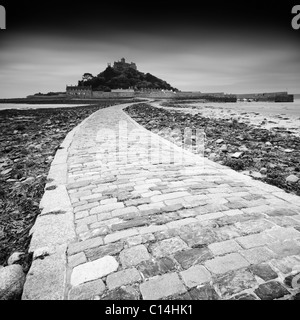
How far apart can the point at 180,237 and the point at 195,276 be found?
528 millimetres

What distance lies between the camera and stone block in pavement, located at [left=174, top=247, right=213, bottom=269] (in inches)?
74.0

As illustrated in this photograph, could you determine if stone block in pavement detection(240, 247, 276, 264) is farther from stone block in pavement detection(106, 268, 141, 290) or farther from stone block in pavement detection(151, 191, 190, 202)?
stone block in pavement detection(151, 191, 190, 202)

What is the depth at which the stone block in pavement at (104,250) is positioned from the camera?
1.99 m

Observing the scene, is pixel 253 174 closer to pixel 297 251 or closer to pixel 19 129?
pixel 297 251

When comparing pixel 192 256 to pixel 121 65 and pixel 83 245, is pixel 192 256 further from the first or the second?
pixel 121 65

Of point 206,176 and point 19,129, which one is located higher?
point 19,129

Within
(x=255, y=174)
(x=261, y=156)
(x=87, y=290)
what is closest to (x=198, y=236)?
(x=87, y=290)

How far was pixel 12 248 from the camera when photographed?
232 cm

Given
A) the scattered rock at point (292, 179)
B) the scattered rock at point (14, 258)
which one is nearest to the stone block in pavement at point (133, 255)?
the scattered rock at point (14, 258)

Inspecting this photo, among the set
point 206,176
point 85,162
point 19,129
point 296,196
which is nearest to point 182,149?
point 206,176

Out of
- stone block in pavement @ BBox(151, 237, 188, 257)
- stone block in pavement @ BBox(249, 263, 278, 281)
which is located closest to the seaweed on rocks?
stone block in pavement @ BBox(151, 237, 188, 257)

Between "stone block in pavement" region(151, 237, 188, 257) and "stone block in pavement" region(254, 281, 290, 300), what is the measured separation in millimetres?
700
